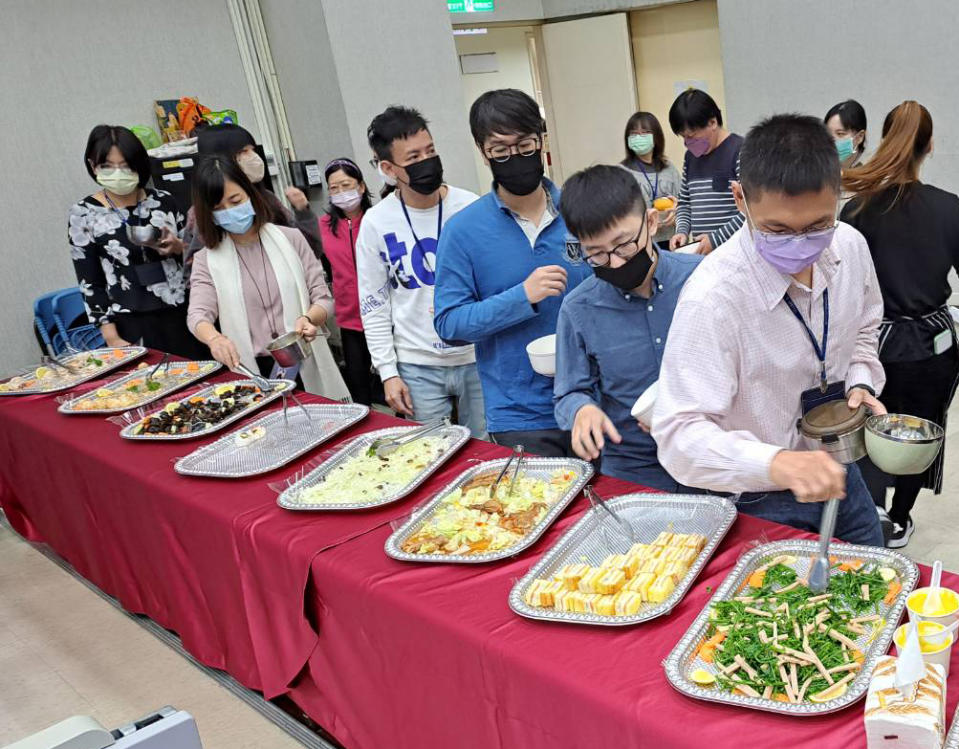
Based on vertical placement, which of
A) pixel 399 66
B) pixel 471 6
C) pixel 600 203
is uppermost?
pixel 471 6

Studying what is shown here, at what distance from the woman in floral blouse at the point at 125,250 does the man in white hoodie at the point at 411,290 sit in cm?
118

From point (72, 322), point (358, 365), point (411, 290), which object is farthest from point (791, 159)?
point (72, 322)

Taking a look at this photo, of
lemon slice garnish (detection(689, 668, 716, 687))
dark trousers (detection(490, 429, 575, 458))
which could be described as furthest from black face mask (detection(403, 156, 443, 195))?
lemon slice garnish (detection(689, 668, 716, 687))

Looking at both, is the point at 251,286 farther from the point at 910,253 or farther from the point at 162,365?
the point at 910,253

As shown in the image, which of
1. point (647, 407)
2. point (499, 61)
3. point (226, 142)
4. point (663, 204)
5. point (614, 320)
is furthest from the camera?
point (499, 61)

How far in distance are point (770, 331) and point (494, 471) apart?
0.77m

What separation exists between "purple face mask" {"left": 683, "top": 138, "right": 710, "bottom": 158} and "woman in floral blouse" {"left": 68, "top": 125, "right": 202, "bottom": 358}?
7.34 feet

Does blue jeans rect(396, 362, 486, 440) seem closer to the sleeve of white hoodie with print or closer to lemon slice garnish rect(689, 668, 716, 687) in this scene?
the sleeve of white hoodie with print

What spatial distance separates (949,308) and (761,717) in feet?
6.54

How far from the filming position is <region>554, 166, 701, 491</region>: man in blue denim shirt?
172cm

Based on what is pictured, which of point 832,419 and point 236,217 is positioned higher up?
point 236,217

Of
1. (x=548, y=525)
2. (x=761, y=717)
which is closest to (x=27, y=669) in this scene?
(x=548, y=525)

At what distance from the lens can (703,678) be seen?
1.17 meters

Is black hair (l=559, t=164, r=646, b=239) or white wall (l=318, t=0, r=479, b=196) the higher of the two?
white wall (l=318, t=0, r=479, b=196)
